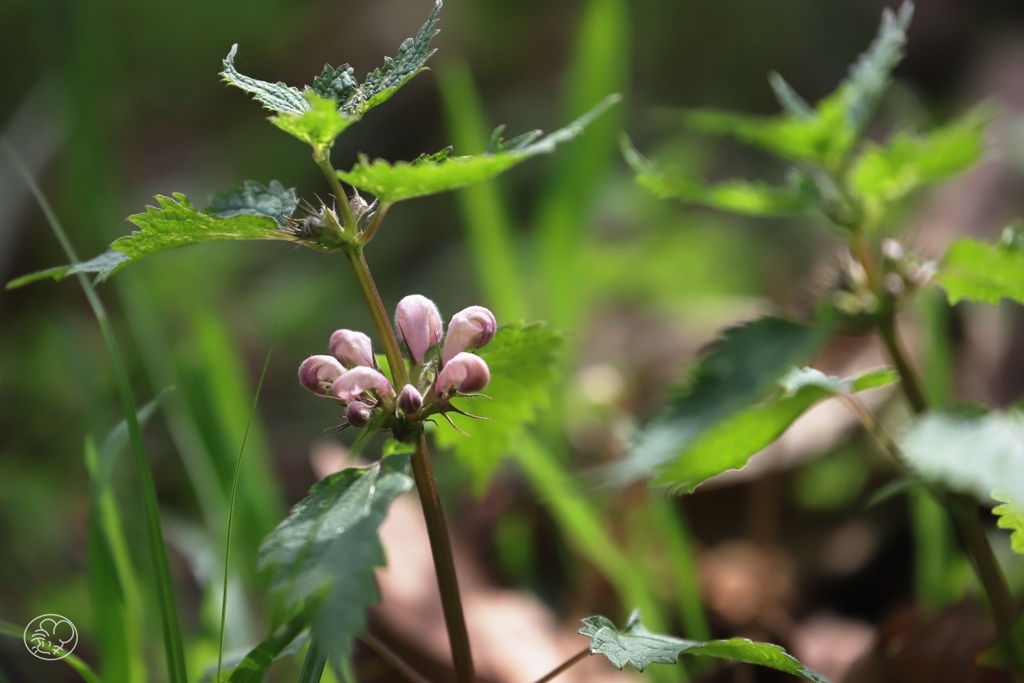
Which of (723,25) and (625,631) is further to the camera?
(723,25)

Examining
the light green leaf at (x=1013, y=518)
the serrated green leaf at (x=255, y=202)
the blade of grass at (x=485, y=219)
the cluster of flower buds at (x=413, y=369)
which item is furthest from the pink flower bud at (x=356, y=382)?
the blade of grass at (x=485, y=219)

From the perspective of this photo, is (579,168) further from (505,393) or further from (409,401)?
(409,401)

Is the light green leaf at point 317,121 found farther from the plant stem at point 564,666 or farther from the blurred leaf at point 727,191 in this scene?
the plant stem at point 564,666

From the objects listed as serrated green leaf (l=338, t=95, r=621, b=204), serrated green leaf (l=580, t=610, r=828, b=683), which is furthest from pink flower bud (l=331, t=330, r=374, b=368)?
serrated green leaf (l=580, t=610, r=828, b=683)

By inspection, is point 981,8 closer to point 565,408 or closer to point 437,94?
point 437,94

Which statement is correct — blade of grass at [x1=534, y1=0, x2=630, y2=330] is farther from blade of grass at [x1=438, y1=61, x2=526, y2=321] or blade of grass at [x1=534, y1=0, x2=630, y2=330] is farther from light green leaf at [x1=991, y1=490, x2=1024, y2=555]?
light green leaf at [x1=991, y1=490, x2=1024, y2=555]

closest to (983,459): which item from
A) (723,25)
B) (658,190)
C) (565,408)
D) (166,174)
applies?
(658,190)

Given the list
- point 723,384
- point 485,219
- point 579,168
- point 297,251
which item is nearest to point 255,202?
point 723,384
